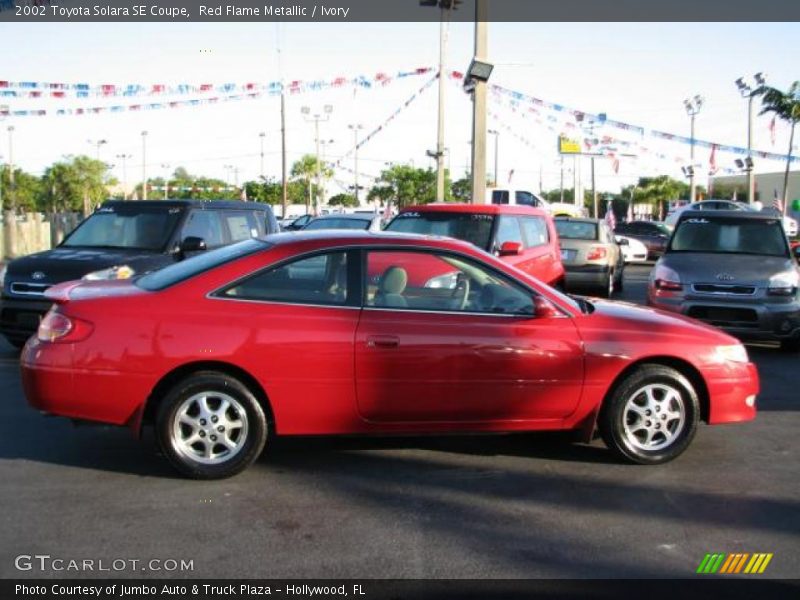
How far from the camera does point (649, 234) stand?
2933cm

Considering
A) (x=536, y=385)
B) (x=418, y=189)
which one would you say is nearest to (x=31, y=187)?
(x=418, y=189)

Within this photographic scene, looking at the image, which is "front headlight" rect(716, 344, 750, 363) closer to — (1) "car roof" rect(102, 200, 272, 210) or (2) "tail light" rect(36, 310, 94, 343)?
(2) "tail light" rect(36, 310, 94, 343)

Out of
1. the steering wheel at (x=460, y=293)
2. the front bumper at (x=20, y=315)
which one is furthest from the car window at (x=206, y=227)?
the steering wheel at (x=460, y=293)

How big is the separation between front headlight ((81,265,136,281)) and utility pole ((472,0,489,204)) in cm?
1060

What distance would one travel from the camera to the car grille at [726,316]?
958 cm

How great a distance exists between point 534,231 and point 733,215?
272 cm

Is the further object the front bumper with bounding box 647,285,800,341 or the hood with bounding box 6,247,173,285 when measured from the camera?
the front bumper with bounding box 647,285,800,341

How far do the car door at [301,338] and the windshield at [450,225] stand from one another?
16.6 ft

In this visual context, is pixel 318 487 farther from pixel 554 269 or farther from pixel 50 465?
pixel 554 269

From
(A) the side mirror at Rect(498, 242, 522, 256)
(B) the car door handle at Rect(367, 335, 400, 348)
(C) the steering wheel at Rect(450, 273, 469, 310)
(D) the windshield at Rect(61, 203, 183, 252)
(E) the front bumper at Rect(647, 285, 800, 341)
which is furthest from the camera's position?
(A) the side mirror at Rect(498, 242, 522, 256)

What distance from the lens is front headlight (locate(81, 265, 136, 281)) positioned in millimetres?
8492

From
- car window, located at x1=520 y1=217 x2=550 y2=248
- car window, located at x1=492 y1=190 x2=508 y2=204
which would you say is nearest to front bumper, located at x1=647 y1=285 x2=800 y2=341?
car window, located at x1=520 y1=217 x2=550 y2=248

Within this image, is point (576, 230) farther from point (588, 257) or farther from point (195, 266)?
point (195, 266)

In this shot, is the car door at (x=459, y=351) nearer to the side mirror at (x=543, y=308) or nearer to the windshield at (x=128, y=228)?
the side mirror at (x=543, y=308)
